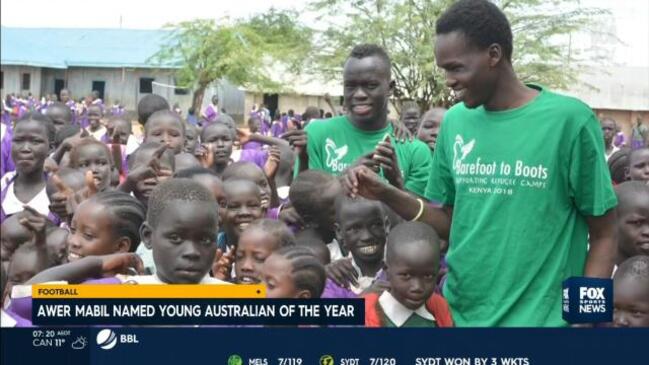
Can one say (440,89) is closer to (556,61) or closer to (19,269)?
(556,61)

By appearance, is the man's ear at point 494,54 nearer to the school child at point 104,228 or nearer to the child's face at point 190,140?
the school child at point 104,228

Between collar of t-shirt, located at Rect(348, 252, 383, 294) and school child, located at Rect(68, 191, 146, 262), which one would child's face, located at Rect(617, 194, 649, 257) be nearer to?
collar of t-shirt, located at Rect(348, 252, 383, 294)

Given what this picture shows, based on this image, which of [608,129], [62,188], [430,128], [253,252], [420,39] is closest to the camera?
[253,252]

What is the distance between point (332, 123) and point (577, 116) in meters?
1.34

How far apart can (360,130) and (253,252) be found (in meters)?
0.65

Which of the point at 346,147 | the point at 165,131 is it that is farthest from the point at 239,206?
the point at 165,131

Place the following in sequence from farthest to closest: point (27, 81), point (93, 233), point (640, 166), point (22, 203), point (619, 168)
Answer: point (27, 81), point (619, 168), point (640, 166), point (22, 203), point (93, 233)

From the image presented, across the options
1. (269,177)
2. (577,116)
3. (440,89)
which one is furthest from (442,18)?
(440,89)

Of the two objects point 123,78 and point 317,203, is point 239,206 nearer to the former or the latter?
point 317,203

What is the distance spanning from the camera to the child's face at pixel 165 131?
460 centimetres

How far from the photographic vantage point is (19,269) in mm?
2990

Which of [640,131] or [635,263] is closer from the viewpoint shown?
[635,263]

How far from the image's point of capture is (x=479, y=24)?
2.14 metres

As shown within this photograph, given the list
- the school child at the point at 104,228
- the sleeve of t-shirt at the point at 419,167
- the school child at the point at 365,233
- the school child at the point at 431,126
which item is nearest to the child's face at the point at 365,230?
the school child at the point at 365,233
